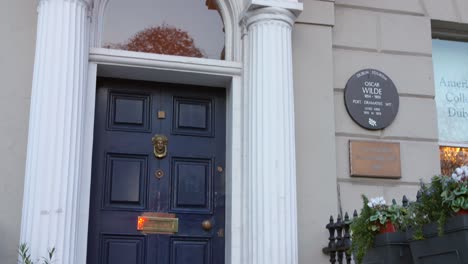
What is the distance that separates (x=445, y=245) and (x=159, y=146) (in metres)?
3.06

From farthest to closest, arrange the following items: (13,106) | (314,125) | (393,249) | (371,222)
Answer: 1. (314,125)
2. (13,106)
3. (371,222)
4. (393,249)

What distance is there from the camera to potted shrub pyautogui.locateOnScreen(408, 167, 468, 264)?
4.11 m

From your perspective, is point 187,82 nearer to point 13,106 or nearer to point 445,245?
point 13,106

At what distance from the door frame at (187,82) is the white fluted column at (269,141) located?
0.47ft

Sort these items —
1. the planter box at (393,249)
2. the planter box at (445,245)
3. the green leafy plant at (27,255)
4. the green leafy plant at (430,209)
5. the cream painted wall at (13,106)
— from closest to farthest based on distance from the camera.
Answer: the planter box at (445,245), the green leafy plant at (430,209), the planter box at (393,249), the green leafy plant at (27,255), the cream painted wall at (13,106)

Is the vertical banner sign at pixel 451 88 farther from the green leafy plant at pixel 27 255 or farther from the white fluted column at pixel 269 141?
the green leafy plant at pixel 27 255

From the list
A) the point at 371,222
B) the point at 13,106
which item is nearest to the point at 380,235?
the point at 371,222

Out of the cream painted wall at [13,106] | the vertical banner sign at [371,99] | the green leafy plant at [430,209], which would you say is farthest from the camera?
the vertical banner sign at [371,99]

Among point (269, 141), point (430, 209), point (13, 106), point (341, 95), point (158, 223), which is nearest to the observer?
point (430, 209)

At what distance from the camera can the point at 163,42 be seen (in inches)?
263

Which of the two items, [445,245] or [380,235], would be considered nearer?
[445,245]

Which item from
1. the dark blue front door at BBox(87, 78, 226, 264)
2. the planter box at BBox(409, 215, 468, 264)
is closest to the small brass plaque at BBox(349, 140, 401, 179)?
the dark blue front door at BBox(87, 78, 226, 264)

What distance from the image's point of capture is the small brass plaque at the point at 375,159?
6711 mm

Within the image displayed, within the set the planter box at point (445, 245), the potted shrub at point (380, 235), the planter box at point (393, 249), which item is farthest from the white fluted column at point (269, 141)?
the planter box at point (445, 245)
